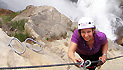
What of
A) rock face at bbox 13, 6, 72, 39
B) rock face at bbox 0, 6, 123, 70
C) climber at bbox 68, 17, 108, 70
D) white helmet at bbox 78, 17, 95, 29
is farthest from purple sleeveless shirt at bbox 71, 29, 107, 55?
rock face at bbox 13, 6, 72, 39

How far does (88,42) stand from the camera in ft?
5.69

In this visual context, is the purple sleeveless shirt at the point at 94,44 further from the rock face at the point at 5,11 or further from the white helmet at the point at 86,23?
the rock face at the point at 5,11

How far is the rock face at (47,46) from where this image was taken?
240 cm

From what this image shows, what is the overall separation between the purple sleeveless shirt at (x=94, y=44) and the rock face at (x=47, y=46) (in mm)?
942

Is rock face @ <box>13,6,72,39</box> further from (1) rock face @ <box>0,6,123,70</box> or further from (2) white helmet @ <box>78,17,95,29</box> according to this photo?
(2) white helmet @ <box>78,17,95,29</box>

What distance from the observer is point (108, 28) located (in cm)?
1519

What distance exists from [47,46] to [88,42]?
2570mm

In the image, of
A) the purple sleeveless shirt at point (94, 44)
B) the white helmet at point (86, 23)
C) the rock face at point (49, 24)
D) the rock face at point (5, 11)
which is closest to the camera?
the white helmet at point (86, 23)

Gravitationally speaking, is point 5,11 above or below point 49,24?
above

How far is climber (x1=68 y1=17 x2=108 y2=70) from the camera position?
1.52m

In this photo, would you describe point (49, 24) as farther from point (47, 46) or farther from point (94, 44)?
point (94, 44)

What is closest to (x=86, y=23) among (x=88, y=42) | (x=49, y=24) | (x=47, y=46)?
(x=88, y=42)

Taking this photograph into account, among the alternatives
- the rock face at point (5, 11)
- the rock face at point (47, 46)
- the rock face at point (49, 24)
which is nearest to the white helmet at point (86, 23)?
the rock face at point (47, 46)

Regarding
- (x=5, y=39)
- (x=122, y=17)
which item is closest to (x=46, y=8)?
(x=5, y=39)
